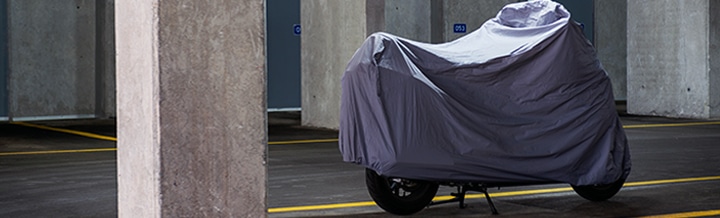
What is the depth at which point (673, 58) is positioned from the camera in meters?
20.4

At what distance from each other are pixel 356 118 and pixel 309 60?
10401 millimetres

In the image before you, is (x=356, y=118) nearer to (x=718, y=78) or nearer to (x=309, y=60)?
(x=309, y=60)

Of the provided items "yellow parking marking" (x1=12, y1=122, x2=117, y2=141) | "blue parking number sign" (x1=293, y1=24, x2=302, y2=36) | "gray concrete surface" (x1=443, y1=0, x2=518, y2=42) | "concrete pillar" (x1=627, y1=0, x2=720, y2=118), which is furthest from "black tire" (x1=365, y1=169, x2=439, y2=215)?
"gray concrete surface" (x1=443, y1=0, x2=518, y2=42)

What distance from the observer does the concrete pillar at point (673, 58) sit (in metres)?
19.9

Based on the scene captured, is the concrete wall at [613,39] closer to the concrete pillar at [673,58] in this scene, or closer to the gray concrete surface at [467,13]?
the gray concrete surface at [467,13]

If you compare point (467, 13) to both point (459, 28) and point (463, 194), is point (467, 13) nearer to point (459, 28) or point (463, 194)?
point (459, 28)

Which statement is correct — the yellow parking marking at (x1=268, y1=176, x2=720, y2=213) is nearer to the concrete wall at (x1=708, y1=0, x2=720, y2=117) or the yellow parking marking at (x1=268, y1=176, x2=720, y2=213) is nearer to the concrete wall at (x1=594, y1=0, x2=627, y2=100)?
the concrete wall at (x1=708, y1=0, x2=720, y2=117)

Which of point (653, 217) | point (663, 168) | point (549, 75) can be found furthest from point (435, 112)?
point (663, 168)

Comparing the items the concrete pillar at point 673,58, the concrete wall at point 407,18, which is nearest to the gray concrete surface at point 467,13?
the concrete pillar at point 673,58

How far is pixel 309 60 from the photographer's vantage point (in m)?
17.9

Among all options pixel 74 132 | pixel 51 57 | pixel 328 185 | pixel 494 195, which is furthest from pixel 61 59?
pixel 494 195

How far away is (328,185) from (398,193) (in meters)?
1.87

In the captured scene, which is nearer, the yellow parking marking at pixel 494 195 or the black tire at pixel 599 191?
the yellow parking marking at pixel 494 195

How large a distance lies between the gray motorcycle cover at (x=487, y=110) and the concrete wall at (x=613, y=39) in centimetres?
1905
